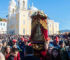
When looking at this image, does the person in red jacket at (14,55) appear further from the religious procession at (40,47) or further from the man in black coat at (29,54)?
the man in black coat at (29,54)

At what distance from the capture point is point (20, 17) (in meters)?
60.1

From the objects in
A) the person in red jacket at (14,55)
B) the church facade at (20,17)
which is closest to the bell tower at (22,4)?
the church facade at (20,17)

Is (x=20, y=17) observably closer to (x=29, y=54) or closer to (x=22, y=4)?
(x=22, y=4)

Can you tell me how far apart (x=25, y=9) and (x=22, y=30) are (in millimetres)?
8075

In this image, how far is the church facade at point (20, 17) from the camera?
196ft

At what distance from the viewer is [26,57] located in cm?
806

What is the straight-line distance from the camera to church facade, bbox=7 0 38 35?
5984cm

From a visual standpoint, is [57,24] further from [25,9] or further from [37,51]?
[37,51]

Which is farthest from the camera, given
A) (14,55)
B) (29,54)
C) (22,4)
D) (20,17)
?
(22,4)

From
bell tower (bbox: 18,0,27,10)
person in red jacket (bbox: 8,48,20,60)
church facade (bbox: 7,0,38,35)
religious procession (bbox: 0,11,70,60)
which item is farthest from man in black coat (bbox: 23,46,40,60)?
bell tower (bbox: 18,0,27,10)

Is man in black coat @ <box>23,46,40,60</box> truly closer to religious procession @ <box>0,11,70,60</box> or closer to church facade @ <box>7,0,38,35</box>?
religious procession @ <box>0,11,70,60</box>

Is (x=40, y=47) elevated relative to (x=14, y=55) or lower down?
elevated

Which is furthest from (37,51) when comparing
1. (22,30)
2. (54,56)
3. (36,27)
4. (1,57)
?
(22,30)

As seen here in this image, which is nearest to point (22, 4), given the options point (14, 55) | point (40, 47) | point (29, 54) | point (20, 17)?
point (20, 17)
